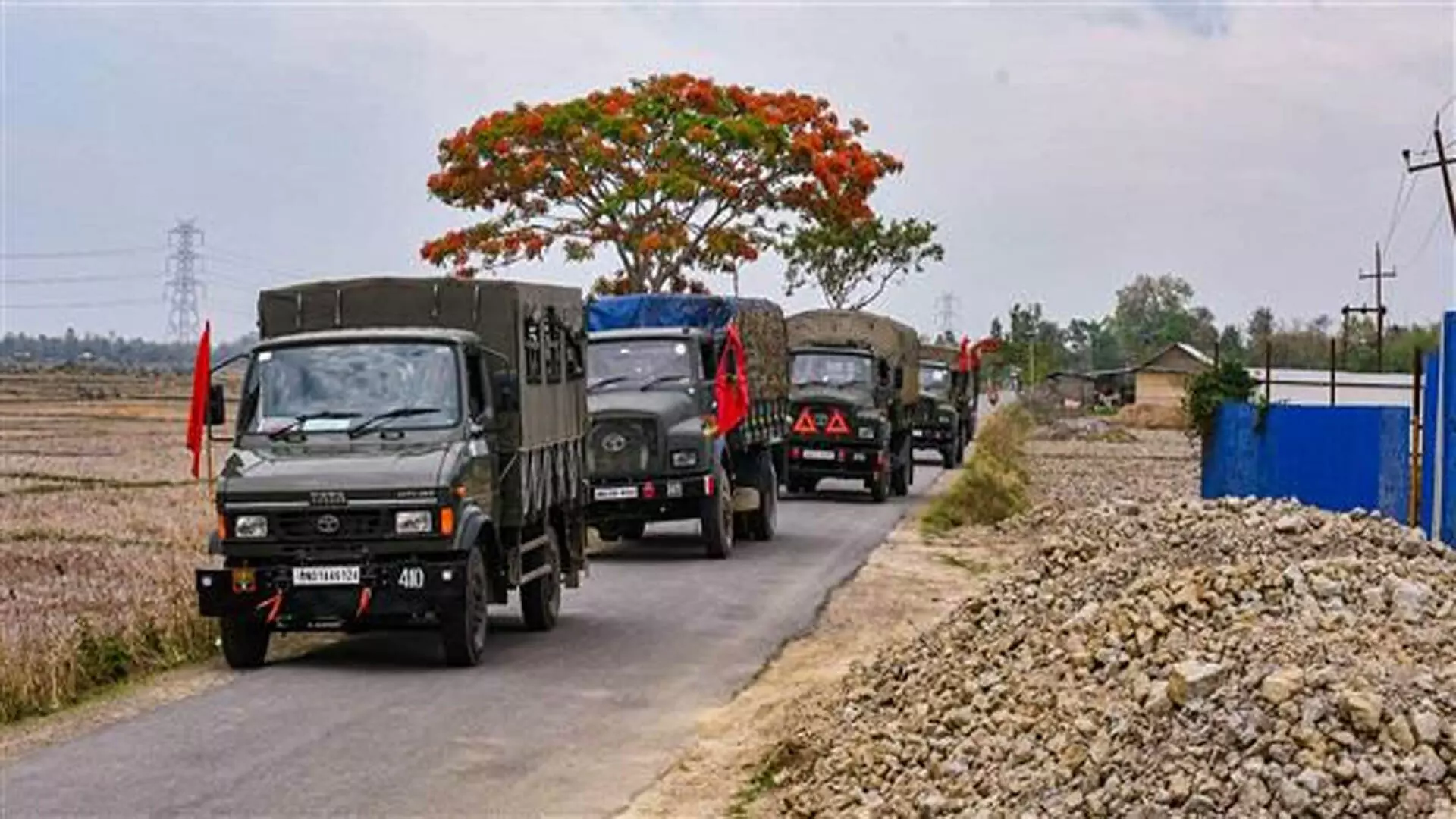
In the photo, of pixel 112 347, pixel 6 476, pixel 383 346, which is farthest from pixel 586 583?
pixel 112 347

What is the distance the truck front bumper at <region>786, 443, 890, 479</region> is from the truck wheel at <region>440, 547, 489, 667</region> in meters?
18.5

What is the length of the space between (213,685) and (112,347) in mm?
178185

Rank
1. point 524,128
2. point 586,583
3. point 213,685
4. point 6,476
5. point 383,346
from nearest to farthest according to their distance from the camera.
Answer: point 213,685 → point 383,346 → point 586,583 → point 6,476 → point 524,128

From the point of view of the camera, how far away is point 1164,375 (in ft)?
311

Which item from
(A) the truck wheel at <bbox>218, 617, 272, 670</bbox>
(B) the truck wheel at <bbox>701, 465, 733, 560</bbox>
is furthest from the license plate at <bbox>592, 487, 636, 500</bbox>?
(A) the truck wheel at <bbox>218, 617, 272, 670</bbox>

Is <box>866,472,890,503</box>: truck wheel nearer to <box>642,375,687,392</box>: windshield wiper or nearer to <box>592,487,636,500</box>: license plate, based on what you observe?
<box>642,375,687,392</box>: windshield wiper

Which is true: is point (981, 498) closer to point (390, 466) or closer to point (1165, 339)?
point (390, 466)

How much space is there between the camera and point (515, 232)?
3669 cm

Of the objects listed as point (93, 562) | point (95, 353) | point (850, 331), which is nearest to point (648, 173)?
point (850, 331)

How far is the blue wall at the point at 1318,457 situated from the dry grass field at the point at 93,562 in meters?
14.2

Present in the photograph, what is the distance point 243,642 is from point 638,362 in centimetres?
955

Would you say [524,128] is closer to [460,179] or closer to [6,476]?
[460,179]

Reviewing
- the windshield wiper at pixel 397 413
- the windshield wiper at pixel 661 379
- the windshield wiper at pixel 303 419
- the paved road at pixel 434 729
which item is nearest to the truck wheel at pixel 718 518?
the windshield wiper at pixel 661 379

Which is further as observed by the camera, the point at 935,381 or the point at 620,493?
the point at 935,381
